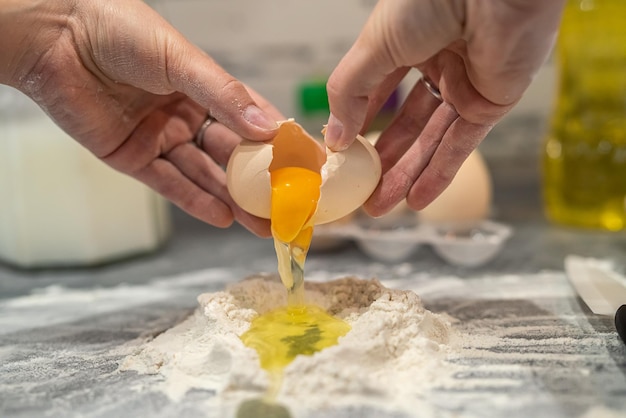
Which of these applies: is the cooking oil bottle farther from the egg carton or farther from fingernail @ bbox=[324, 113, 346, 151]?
fingernail @ bbox=[324, 113, 346, 151]

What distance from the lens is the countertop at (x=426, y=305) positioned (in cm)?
66

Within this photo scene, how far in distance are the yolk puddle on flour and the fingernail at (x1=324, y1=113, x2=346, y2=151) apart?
2.0 inches

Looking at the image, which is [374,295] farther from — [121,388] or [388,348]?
[121,388]

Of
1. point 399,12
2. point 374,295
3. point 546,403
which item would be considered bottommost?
point 546,403

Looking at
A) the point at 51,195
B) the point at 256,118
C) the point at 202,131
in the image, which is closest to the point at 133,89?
the point at 202,131

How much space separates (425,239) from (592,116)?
18.5 inches

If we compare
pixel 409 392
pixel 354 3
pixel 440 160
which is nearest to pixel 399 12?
pixel 440 160

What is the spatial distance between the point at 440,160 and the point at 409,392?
34 cm

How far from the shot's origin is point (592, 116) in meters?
1.32

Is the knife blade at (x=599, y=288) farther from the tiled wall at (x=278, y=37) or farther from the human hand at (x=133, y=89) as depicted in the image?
the tiled wall at (x=278, y=37)

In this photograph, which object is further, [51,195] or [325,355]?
[51,195]

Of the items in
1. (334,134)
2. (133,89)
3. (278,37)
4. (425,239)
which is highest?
(278,37)

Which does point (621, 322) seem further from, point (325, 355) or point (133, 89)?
point (133, 89)

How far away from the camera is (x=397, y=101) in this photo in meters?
1.36
